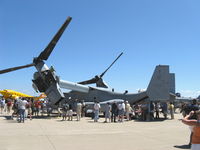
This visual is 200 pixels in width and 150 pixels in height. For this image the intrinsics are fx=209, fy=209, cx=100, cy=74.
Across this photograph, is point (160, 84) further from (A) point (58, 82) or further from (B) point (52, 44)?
(B) point (52, 44)

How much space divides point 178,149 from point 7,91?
153ft

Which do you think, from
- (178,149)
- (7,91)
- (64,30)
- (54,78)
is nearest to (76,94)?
(54,78)

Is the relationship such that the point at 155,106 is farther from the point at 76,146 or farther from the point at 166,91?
the point at 76,146

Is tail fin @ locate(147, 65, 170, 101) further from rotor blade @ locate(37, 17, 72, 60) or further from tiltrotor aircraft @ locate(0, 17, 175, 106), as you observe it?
rotor blade @ locate(37, 17, 72, 60)

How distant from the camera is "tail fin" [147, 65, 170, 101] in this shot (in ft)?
58.9

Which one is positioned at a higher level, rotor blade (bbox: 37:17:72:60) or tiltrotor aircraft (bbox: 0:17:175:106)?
rotor blade (bbox: 37:17:72:60)

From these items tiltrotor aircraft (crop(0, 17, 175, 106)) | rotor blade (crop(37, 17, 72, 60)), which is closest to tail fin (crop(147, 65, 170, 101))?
tiltrotor aircraft (crop(0, 17, 175, 106))

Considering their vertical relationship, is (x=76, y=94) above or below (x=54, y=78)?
below

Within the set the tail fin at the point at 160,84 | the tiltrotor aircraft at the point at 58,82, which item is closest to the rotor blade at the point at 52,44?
the tiltrotor aircraft at the point at 58,82

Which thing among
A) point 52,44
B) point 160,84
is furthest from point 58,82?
point 160,84

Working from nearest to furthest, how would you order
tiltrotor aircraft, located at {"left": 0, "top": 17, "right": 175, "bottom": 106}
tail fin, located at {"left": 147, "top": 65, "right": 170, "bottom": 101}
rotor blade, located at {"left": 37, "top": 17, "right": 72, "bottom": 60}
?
tail fin, located at {"left": 147, "top": 65, "right": 170, "bottom": 101} → tiltrotor aircraft, located at {"left": 0, "top": 17, "right": 175, "bottom": 106} → rotor blade, located at {"left": 37, "top": 17, "right": 72, "bottom": 60}

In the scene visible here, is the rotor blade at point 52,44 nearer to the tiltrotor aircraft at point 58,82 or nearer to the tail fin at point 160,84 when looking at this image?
the tiltrotor aircraft at point 58,82

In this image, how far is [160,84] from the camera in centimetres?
1809

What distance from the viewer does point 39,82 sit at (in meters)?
19.3
